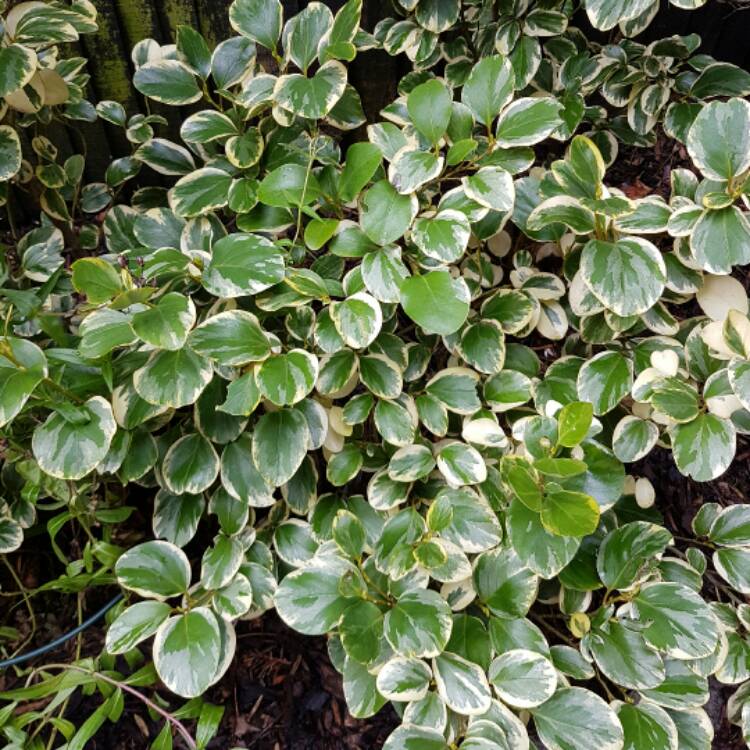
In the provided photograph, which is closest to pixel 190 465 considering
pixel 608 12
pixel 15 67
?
pixel 15 67

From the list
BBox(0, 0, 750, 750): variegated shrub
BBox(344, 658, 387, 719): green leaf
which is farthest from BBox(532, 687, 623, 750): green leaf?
BBox(344, 658, 387, 719): green leaf

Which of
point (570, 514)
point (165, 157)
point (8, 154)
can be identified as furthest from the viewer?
point (165, 157)

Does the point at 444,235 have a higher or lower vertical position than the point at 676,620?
higher

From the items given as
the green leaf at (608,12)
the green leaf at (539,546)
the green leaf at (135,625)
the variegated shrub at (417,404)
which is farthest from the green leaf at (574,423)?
the green leaf at (135,625)

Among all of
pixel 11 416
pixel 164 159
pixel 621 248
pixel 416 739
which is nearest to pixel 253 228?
pixel 164 159

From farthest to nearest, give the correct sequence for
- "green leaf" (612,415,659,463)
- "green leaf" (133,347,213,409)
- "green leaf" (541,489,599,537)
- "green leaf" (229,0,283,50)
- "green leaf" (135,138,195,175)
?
"green leaf" (135,138,195,175)
"green leaf" (229,0,283,50)
"green leaf" (612,415,659,463)
"green leaf" (133,347,213,409)
"green leaf" (541,489,599,537)

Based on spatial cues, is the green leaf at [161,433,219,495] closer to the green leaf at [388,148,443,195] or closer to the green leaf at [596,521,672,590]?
the green leaf at [388,148,443,195]

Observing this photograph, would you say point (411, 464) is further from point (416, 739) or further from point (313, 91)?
point (313, 91)

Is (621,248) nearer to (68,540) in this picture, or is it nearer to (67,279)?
(67,279)
